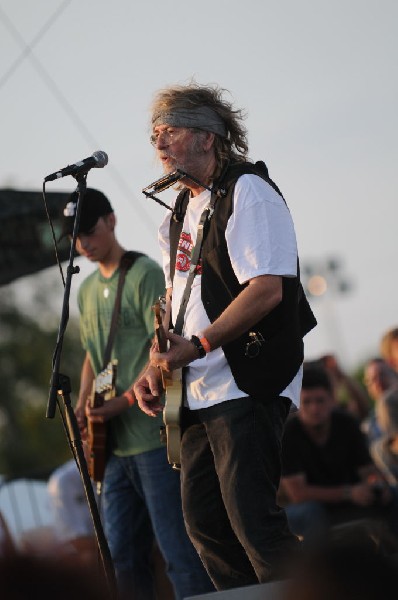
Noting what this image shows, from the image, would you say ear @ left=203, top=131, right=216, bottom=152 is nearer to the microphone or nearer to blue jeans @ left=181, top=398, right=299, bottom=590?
the microphone

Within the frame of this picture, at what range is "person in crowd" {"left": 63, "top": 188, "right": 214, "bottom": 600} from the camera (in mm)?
5121

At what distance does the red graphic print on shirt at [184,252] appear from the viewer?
4277 mm

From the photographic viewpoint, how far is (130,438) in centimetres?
531

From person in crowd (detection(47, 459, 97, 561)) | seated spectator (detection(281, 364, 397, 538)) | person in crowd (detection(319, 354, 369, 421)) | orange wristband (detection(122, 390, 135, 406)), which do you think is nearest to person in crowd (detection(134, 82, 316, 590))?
orange wristband (detection(122, 390, 135, 406))

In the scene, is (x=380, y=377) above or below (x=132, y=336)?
below

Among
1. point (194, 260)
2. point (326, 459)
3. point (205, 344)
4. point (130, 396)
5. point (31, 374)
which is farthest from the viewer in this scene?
point (31, 374)

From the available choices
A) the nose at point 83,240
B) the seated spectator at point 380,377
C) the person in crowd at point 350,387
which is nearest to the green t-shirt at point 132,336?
the nose at point 83,240

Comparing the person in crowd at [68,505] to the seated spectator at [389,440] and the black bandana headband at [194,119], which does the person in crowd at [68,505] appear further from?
the black bandana headband at [194,119]

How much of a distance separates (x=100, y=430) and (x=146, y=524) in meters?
0.51

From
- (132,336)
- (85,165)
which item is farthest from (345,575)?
(132,336)

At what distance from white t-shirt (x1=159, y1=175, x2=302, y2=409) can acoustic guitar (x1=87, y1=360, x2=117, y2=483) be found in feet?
4.37

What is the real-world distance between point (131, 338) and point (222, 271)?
1439 mm

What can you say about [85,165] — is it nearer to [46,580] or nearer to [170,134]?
[170,134]

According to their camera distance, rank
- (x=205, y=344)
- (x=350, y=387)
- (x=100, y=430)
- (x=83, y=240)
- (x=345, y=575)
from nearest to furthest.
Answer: (x=345, y=575)
(x=205, y=344)
(x=100, y=430)
(x=83, y=240)
(x=350, y=387)
